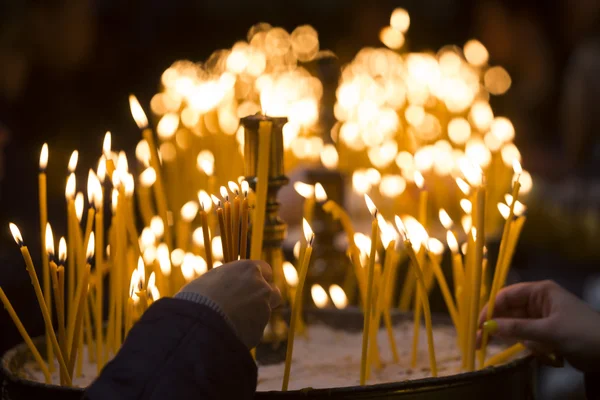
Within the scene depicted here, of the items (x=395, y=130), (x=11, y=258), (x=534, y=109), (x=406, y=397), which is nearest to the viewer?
(x=406, y=397)

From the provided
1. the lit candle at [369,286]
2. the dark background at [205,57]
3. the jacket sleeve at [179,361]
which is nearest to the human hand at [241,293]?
the jacket sleeve at [179,361]

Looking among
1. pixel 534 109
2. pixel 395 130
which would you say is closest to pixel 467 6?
pixel 534 109

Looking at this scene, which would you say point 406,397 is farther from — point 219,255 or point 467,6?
point 467,6

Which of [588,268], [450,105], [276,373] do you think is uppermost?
[450,105]

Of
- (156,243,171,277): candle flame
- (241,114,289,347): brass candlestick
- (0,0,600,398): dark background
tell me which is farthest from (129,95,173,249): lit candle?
(0,0,600,398): dark background

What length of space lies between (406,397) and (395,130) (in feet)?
4.69

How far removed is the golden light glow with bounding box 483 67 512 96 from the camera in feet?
15.2

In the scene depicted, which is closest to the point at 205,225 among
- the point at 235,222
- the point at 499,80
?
the point at 235,222

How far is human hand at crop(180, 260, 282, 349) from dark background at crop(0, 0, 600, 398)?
94cm

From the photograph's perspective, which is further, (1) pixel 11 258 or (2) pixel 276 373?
(1) pixel 11 258

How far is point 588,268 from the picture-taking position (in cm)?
287

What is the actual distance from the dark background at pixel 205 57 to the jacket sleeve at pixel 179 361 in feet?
3.08

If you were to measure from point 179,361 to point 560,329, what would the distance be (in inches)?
18.8

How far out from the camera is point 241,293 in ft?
2.42
